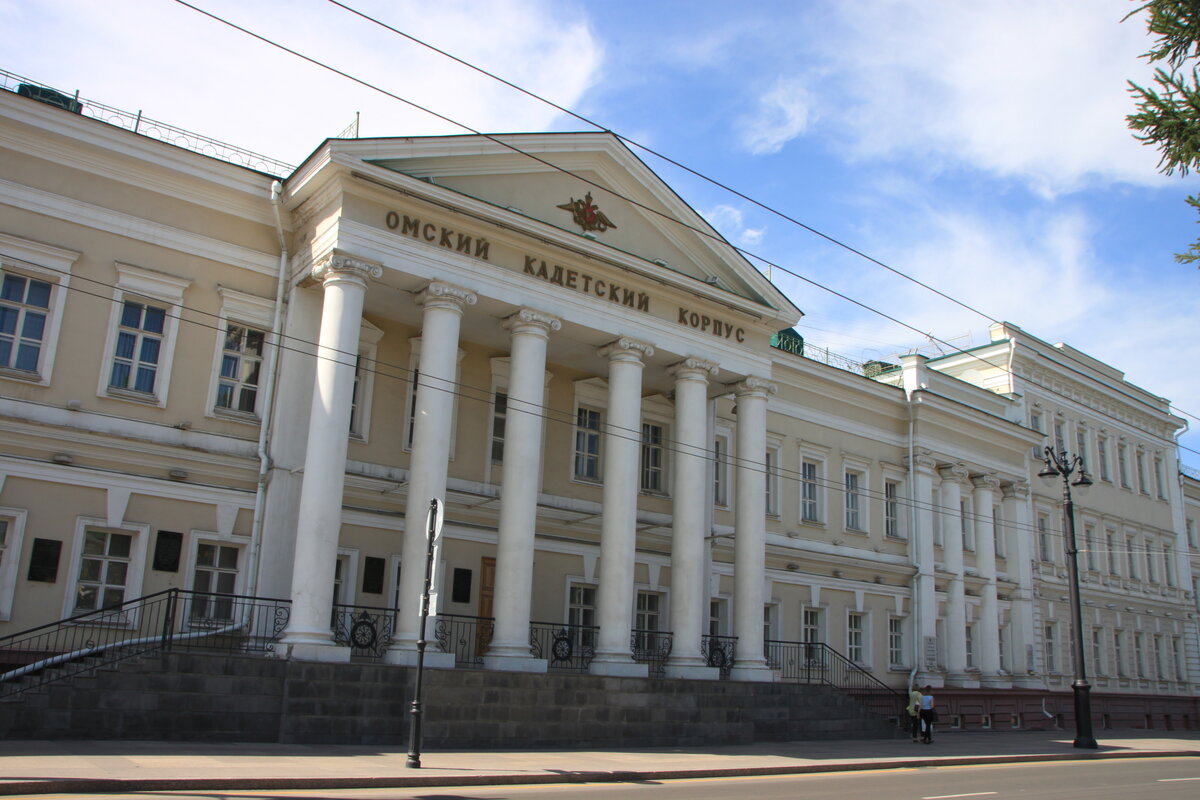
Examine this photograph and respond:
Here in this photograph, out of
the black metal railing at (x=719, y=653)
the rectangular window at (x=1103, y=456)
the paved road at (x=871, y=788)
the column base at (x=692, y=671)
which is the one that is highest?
the rectangular window at (x=1103, y=456)

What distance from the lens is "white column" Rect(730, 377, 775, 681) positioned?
836 inches

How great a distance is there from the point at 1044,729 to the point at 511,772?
23.1 m

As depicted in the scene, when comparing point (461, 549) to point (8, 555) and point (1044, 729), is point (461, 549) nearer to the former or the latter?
point (8, 555)

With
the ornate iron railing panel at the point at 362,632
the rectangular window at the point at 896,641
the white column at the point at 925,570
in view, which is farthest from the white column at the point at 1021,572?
the ornate iron railing panel at the point at 362,632

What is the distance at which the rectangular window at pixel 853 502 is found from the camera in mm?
28547

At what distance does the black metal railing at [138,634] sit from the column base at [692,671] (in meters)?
7.56

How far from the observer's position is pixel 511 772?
13000 millimetres

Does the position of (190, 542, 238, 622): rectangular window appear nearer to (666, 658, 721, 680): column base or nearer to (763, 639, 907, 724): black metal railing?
(666, 658, 721, 680): column base

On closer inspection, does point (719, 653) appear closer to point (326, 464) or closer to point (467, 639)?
point (467, 639)

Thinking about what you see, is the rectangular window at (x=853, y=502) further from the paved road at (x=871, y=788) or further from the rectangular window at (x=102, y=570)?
the rectangular window at (x=102, y=570)

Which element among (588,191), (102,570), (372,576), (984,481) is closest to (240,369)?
(102,570)

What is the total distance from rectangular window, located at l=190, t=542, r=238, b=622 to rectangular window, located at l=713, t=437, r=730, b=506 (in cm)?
1236

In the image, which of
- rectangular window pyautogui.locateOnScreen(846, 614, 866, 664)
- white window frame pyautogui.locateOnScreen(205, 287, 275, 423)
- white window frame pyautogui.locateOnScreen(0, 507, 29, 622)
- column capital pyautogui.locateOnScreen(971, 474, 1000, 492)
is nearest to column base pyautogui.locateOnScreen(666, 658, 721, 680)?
rectangular window pyautogui.locateOnScreen(846, 614, 866, 664)

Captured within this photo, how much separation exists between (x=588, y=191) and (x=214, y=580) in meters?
10.2
